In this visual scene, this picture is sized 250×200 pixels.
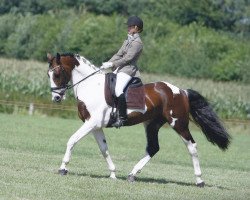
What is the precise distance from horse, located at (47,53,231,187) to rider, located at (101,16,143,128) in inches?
7.0

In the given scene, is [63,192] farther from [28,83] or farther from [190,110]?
[28,83]

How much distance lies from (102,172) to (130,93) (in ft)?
6.62

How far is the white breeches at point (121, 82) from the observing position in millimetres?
12055

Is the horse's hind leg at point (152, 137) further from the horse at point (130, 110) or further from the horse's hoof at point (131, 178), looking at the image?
the horse's hoof at point (131, 178)

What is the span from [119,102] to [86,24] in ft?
183

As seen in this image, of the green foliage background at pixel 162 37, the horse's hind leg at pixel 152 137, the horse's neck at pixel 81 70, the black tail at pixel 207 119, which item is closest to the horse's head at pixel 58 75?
the horse's neck at pixel 81 70

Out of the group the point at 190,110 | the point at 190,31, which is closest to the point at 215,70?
the point at 190,31

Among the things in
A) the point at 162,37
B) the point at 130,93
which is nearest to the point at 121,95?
the point at 130,93

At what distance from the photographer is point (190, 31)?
6856cm

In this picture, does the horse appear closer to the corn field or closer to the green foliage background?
the corn field

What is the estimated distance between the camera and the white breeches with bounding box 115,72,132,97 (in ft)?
39.5

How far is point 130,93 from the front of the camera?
12.1 metres

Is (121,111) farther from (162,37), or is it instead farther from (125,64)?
(162,37)

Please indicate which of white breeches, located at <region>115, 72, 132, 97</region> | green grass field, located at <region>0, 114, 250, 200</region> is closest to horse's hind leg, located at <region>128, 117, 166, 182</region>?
green grass field, located at <region>0, 114, 250, 200</region>
